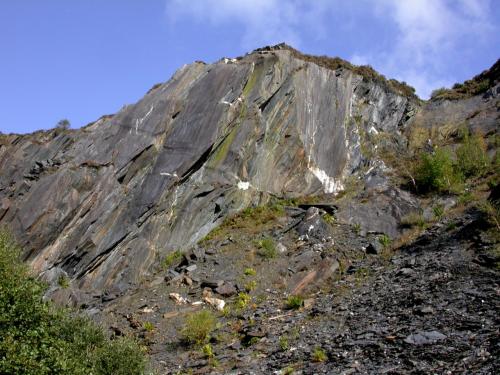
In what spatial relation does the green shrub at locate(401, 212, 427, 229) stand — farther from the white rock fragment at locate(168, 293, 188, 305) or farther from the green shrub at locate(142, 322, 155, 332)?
the green shrub at locate(142, 322, 155, 332)

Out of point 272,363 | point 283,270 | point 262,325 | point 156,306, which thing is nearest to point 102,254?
point 156,306

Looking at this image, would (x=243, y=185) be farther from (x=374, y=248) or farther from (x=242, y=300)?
(x=242, y=300)

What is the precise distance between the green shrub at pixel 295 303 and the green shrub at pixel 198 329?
2.78m

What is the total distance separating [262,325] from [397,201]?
38.2 feet

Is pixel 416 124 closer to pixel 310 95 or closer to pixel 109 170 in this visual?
pixel 310 95

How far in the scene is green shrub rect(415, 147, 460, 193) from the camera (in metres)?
27.7

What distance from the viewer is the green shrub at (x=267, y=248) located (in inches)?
922

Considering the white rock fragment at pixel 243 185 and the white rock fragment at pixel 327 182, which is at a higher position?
the white rock fragment at pixel 327 182

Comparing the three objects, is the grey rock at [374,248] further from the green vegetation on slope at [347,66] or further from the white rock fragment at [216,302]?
the green vegetation on slope at [347,66]

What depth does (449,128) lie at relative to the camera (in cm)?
3531

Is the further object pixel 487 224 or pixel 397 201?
pixel 397 201

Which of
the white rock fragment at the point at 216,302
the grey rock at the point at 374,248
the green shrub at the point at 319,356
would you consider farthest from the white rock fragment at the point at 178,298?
the grey rock at the point at 374,248

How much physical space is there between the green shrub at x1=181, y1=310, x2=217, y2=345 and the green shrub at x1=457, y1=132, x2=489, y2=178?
54.7 feet

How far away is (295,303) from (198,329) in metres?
3.55
